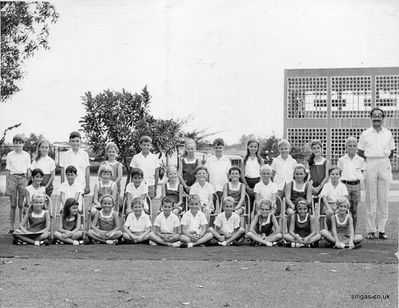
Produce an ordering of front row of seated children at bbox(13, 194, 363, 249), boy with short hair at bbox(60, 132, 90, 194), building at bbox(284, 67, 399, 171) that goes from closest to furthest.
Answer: front row of seated children at bbox(13, 194, 363, 249) → boy with short hair at bbox(60, 132, 90, 194) → building at bbox(284, 67, 399, 171)

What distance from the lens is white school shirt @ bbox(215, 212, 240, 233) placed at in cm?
712

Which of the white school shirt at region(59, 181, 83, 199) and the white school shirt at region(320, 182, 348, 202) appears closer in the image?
the white school shirt at region(320, 182, 348, 202)

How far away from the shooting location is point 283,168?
25.0ft

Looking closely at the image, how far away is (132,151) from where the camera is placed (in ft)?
40.2

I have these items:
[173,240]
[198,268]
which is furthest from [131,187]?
[198,268]

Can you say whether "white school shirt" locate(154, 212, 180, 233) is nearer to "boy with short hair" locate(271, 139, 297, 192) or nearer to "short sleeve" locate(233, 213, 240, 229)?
"short sleeve" locate(233, 213, 240, 229)

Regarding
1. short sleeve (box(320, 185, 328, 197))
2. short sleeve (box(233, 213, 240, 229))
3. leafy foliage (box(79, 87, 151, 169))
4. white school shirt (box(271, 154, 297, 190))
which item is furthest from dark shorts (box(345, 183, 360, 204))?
leafy foliage (box(79, 87, 151, 169))

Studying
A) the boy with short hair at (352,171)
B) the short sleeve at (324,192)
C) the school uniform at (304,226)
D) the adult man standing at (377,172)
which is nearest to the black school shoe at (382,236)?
the adult man standing at (377,172)

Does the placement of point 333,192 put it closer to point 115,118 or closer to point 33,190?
point 33,190

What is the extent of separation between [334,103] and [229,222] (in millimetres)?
22984

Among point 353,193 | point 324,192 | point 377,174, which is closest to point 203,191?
point 324,192

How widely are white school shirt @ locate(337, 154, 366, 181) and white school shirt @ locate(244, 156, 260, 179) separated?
1.06 meters

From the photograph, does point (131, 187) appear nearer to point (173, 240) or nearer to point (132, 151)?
point (173, 240)

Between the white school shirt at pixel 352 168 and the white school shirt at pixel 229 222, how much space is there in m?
1.58
